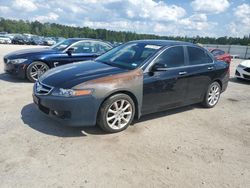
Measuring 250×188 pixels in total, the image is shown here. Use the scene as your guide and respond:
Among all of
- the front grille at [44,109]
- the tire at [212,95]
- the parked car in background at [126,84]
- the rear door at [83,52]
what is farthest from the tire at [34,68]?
the tire at [212,95]

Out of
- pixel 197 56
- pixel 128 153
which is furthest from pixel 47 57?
pixel 128 153

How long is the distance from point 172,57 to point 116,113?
1784 millimetres

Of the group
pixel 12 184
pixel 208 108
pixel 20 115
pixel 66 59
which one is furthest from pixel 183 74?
pixel 66 59

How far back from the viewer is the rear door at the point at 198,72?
18.2 ft

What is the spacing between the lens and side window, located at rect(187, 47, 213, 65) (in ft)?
18.5

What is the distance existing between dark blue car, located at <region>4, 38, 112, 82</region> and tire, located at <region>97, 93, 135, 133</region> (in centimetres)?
439

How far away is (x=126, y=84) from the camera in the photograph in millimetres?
4355

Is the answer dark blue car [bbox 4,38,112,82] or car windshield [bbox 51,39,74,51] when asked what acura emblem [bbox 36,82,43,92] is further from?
car windshield [bbox 51,39,74,51]

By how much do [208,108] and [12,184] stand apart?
4893 millimetres

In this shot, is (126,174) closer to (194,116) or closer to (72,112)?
(72,112)

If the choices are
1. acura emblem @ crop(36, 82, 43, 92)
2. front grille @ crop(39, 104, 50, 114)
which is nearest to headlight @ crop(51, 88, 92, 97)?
front grille @ crop(39, 104, 50, 114)

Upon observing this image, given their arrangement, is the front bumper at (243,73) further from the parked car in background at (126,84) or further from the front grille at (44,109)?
the front grille at (44,109)

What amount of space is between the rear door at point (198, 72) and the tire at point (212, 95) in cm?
18

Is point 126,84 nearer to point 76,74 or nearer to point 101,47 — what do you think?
point 76,74
